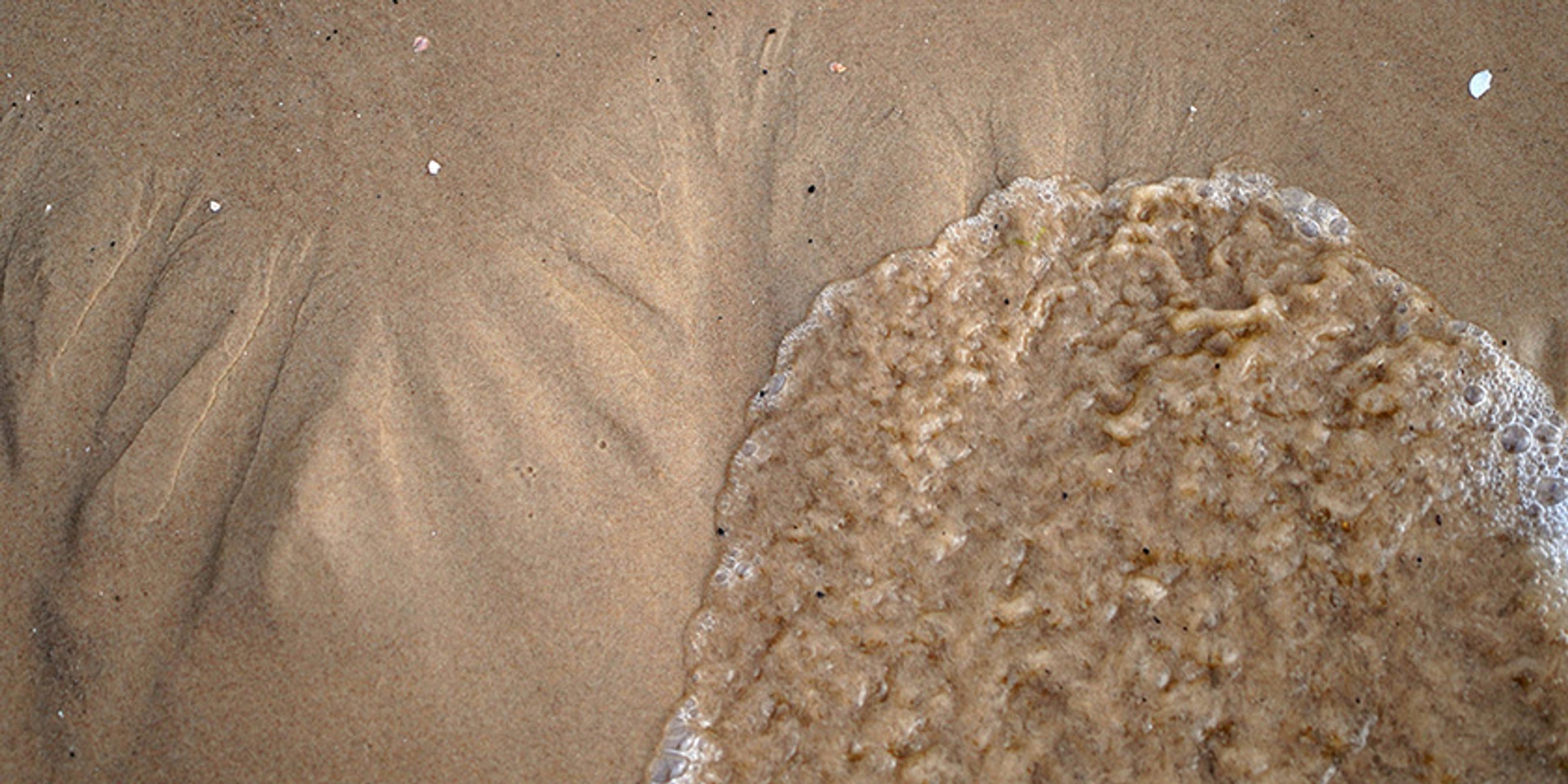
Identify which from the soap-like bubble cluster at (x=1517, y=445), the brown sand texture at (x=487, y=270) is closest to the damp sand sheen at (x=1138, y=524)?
the soap-like bubble cluster at (x=1517, y=445)

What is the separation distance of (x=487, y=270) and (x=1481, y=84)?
8.85ft

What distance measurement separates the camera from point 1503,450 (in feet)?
8.55

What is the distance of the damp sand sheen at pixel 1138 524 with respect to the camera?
8.15ft

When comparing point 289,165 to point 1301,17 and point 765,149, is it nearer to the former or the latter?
point 765,149

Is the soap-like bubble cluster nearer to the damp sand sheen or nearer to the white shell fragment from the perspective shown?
the damp sand sheen

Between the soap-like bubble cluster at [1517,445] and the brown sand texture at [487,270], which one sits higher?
the brown sand texture at [487,270]

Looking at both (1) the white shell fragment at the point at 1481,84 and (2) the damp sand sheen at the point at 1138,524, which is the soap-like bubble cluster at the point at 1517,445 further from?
(1) the white shell fragment at the point at 1481,84

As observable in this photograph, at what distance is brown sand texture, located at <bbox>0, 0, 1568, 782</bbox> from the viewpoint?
97.7 inches

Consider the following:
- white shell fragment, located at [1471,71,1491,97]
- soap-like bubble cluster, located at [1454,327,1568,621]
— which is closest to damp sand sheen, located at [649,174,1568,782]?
soap-like bubble cluster, located at [1454,327,1568,621]

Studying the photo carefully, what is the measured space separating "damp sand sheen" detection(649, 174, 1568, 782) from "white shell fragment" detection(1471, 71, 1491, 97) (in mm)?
499

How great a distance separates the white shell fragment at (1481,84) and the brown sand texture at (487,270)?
4 cm

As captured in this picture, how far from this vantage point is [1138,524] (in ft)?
8.46

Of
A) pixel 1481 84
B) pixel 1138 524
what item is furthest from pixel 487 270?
pixel 1481 84

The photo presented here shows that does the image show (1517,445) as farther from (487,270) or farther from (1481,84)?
(487,270)
